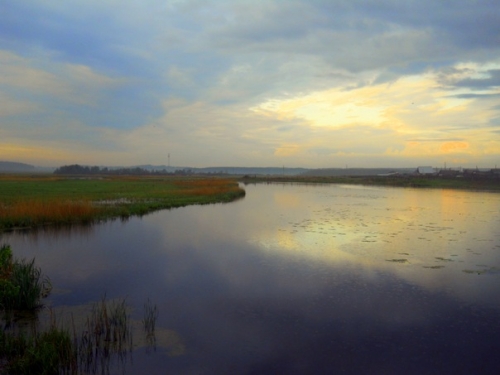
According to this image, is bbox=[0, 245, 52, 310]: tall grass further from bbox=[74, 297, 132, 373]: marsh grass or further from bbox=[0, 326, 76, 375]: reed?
bbox=[0, 326, 76, 375]: reed

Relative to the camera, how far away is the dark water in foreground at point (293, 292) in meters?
5.55

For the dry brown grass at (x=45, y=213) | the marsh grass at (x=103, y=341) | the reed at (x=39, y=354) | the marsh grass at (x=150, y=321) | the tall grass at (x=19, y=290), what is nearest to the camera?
the reed at (x=39, y=354)

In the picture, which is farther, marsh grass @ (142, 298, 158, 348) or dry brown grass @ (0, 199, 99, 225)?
dry brown grass @ (0, 199, 99, 225)

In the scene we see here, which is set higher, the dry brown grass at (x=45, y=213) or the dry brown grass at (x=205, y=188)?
the dry brown grass at (x=205, y=188)

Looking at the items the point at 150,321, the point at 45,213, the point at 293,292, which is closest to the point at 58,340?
the point at 150,321

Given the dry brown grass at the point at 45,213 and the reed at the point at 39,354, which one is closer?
the reed at the point at 39,354

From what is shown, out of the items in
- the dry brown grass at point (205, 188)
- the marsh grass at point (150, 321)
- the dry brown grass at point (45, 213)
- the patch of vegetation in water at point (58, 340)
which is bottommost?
the marsh grass at point (150, 321)

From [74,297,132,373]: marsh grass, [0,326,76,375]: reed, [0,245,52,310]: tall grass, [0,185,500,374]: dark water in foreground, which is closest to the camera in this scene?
[0,326,76,375]: reed

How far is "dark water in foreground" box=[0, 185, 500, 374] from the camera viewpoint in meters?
5.55

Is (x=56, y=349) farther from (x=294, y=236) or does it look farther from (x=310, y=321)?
(x=294, y=236)

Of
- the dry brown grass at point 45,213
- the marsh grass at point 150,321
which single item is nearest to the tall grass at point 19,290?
the marsh grass at point 150,321

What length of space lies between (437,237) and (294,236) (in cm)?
554

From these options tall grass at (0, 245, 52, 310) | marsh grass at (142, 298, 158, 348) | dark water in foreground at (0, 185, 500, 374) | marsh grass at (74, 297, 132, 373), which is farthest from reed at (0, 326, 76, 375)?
tall grass at (0, 245, 52, 310)

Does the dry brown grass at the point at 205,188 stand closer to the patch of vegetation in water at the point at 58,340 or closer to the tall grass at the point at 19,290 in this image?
the tall grass at the point at 19,290
